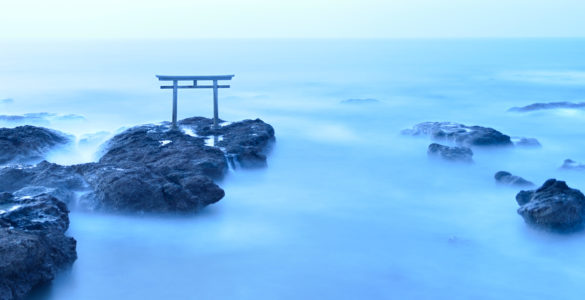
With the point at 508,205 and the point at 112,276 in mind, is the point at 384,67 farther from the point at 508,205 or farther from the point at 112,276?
the point at 112,276

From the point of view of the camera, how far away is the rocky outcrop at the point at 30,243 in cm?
590

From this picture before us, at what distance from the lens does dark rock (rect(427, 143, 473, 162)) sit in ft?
40.1

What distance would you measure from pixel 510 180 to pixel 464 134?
323cm

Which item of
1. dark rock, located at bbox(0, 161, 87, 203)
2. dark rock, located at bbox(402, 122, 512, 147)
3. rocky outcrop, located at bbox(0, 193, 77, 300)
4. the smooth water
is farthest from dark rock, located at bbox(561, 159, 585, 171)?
rocky outcrop, located at bbox(0, 193, 77, 300)

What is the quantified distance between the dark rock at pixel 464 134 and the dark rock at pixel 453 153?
3.21 ft

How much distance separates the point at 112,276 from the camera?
6957mm

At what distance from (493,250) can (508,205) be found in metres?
2.01

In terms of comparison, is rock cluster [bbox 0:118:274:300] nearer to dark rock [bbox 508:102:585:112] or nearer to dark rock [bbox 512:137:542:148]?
dark rock [bbox 512:137:542:148]

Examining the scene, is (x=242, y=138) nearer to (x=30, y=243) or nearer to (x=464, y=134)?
(x=464, y=134)

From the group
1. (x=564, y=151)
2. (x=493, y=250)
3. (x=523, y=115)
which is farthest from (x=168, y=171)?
A: (x=523, y=115)

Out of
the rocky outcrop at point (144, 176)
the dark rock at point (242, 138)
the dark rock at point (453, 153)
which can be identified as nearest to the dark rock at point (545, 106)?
the dark rock at point (453, 153)

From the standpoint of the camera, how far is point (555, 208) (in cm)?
813

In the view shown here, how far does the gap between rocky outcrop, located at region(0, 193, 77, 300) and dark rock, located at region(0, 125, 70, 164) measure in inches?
158

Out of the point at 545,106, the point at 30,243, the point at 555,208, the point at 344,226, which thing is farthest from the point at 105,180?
the point at 545,106
